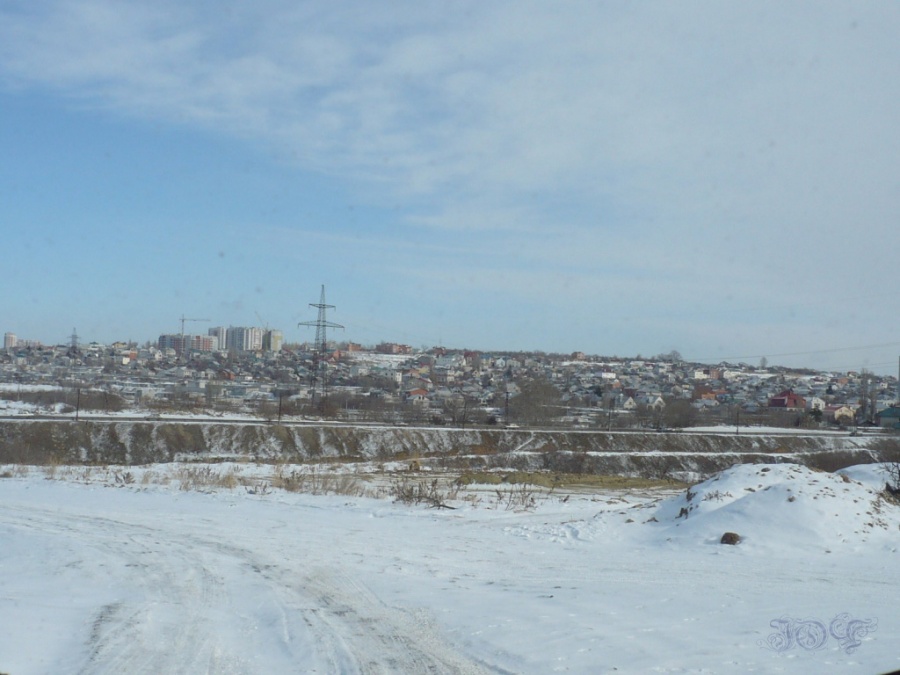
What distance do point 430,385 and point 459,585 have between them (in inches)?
5568

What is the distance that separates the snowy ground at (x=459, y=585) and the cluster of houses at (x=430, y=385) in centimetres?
7375

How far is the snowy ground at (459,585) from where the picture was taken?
7.03m

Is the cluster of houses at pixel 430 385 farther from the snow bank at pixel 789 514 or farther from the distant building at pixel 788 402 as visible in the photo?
the snow bank at pixel 789 514

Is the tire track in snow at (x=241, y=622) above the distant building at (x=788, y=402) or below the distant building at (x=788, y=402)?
above

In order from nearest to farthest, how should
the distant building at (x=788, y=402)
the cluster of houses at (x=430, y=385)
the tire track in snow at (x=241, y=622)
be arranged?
the tire track in snow at (x=241, y=622)
the cluster of houses at (x=430, y=385)
the distant building at (x=788, y=402)

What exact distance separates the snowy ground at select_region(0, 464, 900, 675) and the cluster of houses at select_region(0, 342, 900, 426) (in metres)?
73.8

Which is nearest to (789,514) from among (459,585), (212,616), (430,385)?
(459,585)

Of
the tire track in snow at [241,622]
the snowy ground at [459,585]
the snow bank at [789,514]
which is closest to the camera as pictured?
the tire track in snow at [241,622]

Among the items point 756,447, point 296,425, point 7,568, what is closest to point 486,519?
point 7,568

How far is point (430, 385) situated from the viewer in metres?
151

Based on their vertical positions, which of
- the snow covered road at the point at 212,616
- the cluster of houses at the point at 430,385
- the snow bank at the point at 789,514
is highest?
the snow bank at the point at 789,514

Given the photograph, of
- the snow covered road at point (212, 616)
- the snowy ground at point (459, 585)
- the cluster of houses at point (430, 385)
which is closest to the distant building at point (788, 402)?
the cluster of houses at point (430, 385)

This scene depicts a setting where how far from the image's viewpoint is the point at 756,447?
6519 cm

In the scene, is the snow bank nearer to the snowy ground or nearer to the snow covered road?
the snowy ground
